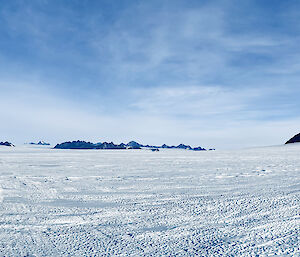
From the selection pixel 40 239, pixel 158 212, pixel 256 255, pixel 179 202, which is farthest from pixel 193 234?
pixel 40 239

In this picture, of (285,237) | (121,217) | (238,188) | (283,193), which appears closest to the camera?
(285,237)

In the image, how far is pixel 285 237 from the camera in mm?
1900

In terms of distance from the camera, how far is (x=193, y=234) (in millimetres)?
2047

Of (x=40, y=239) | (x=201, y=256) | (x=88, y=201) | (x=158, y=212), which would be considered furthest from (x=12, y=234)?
(x=201, y=256)

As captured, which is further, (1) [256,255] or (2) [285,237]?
(2) [285,237]

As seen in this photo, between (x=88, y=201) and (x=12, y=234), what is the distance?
4.05 ft

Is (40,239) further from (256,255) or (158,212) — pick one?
(256,255)

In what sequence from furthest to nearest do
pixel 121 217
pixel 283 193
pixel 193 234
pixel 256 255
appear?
pixel 283 193, pixel 121 217, pixel 193 234, pixel 256 255

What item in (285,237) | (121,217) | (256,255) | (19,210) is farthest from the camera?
(19,210)

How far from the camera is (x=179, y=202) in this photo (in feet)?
10.2

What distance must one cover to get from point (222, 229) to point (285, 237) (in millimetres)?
497

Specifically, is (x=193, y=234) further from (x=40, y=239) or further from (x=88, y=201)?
(x=88, y=201)

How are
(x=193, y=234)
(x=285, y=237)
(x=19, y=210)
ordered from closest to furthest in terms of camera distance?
(x=285, y=237), (x=193, y=234), (x=19, y=210)

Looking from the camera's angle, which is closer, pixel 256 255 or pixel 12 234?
pixel 256 255
